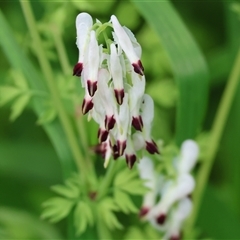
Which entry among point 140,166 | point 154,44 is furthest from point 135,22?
point 140,166

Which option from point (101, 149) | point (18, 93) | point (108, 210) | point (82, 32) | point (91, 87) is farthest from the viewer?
point (18, 93)

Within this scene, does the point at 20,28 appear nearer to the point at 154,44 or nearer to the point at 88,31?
the point at 154,44

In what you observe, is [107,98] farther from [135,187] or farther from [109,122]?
[135,187]

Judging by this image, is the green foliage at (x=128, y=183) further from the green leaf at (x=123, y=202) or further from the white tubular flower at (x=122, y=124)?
the white tubular flower at (x=122, y=124)

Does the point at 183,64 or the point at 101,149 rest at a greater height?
the point at 183,64

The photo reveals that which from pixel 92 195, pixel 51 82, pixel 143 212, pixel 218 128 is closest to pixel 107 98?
pixel 51 82

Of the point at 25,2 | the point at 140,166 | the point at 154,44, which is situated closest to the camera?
the point at 25,2
